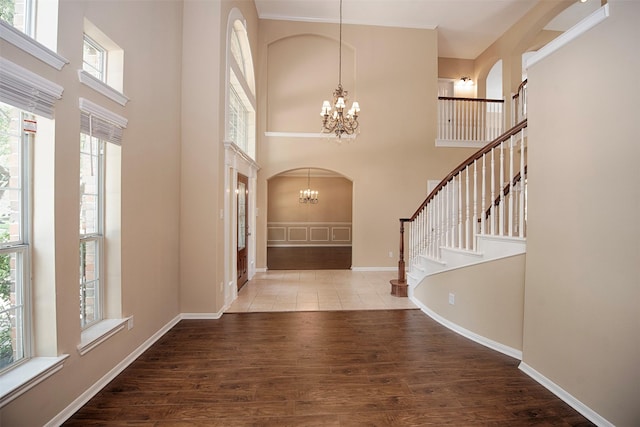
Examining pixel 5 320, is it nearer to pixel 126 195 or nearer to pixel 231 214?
pixel 126 195

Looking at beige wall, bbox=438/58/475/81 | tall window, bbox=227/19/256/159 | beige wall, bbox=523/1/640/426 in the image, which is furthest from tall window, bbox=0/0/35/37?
beige wall, bbox=438/58/475/81

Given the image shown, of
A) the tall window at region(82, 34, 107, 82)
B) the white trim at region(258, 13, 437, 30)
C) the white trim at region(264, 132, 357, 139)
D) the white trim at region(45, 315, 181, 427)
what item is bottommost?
the white trim at region(45, 315, 181, 427)

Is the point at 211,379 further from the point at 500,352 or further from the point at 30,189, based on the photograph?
the point at 500,352

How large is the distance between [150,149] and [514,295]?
12.7ft

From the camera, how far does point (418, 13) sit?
6.65 m

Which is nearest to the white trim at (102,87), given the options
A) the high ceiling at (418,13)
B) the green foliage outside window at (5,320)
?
the green foliage outside window at (5,320)

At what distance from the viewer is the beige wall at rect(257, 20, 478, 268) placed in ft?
22.9

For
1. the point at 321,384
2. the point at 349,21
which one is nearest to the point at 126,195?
the point at 321,384

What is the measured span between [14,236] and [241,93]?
4.38 m

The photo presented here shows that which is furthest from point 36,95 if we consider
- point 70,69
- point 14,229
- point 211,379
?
point 211,379

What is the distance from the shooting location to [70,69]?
6.50 ft

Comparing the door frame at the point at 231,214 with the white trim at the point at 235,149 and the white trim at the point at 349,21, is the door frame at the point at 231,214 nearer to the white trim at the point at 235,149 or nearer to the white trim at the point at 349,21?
the white trim at the point at 235,149

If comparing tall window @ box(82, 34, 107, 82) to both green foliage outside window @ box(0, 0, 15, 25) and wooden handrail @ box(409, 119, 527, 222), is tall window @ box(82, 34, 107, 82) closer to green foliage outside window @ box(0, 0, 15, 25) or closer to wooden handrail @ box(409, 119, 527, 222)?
green foliage outside window @ box(0, 0, 15, 25)

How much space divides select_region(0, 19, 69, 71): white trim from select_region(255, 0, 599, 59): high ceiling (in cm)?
571
